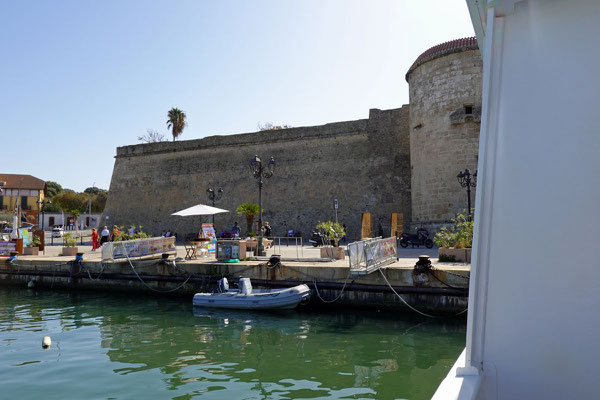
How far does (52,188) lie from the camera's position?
72.3 metres

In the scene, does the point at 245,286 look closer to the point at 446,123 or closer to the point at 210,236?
the point at 210,236

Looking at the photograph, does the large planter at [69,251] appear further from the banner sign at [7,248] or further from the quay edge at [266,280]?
the banner sign at [7,248]

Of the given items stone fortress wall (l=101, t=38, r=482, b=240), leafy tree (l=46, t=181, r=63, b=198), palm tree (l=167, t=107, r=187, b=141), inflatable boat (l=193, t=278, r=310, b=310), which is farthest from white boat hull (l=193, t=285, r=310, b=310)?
leafy tree (l=46, t=181, r=63, b=198)

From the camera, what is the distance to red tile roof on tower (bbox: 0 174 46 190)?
2415 inches

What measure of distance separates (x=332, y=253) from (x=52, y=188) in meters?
73.1

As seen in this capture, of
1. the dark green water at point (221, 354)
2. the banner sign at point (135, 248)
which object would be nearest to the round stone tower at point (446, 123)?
the dark green water at point (221, 354)

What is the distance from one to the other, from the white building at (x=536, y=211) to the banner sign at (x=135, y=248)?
1198 cm

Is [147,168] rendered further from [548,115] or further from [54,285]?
[548,115]

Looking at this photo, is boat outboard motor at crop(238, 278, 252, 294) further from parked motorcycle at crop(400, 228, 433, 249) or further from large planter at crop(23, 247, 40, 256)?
large planter at crop(23, 247, 40, 256)

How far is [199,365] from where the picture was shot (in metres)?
6.54

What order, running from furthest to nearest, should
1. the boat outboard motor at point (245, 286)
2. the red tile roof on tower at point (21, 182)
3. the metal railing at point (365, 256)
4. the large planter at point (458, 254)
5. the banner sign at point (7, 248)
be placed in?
the red tile roof on tower at point (21, 182) → the banner sign at point (7, 248) → the large planter at point (458, 254) → the boat outboard motor at point (245, 286) → the metal railing at point (365, 256)

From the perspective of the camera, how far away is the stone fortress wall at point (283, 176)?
23.2 metres

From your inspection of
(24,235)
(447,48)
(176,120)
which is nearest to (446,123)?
(447,48)

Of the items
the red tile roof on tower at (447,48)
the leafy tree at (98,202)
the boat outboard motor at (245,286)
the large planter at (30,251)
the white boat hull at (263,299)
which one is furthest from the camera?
the leafy tree at (98,202)
